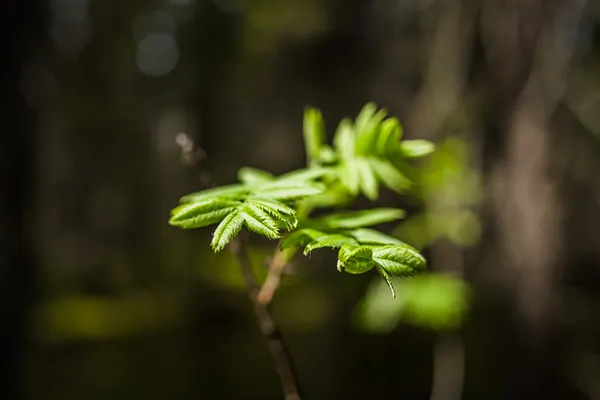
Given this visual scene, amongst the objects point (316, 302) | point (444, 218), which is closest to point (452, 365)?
point (316, 302)

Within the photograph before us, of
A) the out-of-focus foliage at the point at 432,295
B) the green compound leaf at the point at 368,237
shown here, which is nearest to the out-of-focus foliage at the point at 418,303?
the out-of-focus foliage at the point at 432,295

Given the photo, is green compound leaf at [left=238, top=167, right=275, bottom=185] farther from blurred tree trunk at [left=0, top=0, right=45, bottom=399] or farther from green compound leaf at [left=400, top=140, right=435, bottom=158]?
blurred tree trunk at [left=0, top=0, right=45, bottom=399]

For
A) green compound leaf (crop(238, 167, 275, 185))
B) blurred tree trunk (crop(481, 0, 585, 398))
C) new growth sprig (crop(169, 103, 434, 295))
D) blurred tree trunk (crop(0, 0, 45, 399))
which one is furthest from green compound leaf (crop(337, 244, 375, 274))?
blurred tree trunk (crop(0, 0, 45, 399))

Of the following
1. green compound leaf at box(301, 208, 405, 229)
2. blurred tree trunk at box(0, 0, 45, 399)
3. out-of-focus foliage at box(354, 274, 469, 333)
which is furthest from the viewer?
blurred tree trunk at box(0, 0, 45, 399)

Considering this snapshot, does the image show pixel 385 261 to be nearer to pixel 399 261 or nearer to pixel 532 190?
pixel 399 261

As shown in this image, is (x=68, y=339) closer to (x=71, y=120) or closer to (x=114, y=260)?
(x=114, y=260)
